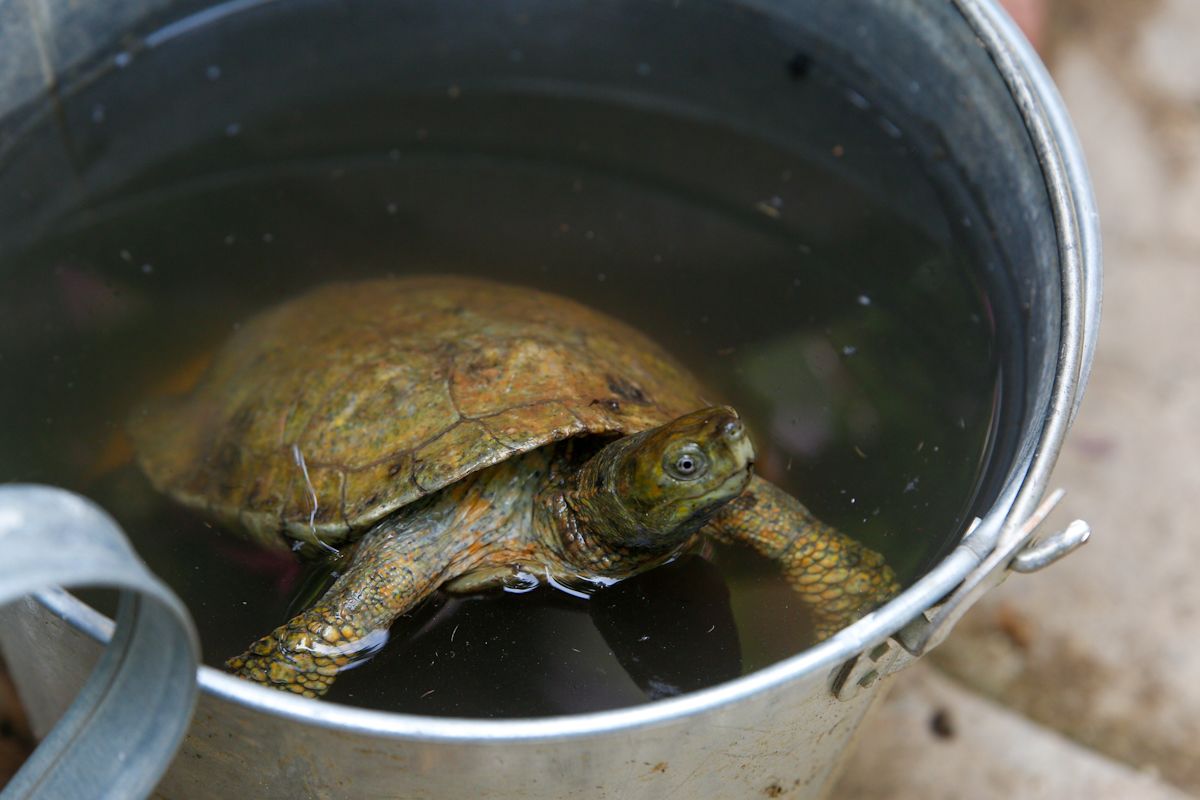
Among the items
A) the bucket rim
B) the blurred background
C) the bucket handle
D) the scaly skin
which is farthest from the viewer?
the blurred background

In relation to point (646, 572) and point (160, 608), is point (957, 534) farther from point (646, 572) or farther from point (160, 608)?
point (160, 608)

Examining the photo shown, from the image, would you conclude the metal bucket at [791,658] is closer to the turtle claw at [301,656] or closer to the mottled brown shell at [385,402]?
the turtle claw at [301,656]

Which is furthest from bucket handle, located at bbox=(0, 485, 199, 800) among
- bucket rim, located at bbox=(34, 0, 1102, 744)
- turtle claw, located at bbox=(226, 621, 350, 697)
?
turtle claw, located at bbox=(226, 621, 350, 697)

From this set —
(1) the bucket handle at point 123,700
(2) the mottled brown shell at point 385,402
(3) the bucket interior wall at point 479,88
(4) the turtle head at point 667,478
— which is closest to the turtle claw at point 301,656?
(2) the mottled brown shell at point 385,402

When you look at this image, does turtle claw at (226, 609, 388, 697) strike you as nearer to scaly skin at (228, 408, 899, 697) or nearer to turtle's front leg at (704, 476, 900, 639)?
scaly skin at (228, 408, 899, 697)

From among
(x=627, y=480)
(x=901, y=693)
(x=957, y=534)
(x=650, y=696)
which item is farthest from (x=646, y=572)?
(x=901, y=693)

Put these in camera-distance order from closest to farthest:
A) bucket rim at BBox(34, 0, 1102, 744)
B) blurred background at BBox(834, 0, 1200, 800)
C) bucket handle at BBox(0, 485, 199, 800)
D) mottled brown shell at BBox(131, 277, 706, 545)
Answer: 1. bucket handle at BBox(0, 485, 199, 800)
2. bucket rim at BBox(34, 0, 1102, 744)
3. mottled brown shell at BBox(131, 277, 706, 545)
4. blurred background at BBox(834, 0, 1200, 800)
